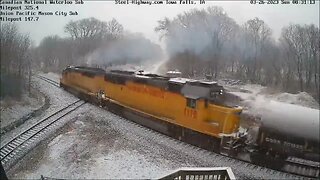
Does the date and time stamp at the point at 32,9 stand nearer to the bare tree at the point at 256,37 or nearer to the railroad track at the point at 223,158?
the railroad track at the point at 223,158

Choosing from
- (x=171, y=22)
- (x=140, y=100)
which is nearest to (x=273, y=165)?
(x=171, y=22)

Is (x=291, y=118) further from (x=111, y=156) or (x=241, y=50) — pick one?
(x=111, y=156)

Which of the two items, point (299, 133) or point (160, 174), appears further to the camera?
point (160, 174)

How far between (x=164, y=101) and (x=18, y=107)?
1.66 m

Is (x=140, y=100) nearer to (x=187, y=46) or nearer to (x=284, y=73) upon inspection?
(x=187, y=46)

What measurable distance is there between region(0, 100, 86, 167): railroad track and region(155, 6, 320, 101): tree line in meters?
1.59

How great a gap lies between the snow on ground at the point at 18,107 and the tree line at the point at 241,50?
1.68 m

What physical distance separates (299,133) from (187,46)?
1.21m

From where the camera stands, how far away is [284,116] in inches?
103

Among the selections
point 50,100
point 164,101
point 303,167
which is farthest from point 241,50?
point 50,100

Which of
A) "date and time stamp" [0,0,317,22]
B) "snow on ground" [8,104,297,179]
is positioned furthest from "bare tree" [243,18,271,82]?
"date and time stamp" [0,0,317,22]

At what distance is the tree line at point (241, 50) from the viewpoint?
109 inches

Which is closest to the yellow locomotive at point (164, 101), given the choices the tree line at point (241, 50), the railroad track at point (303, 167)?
the tree line at point (241, 50)

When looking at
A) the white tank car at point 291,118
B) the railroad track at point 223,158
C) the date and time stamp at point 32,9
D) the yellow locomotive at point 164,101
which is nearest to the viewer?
the white tank car at point 291,118
